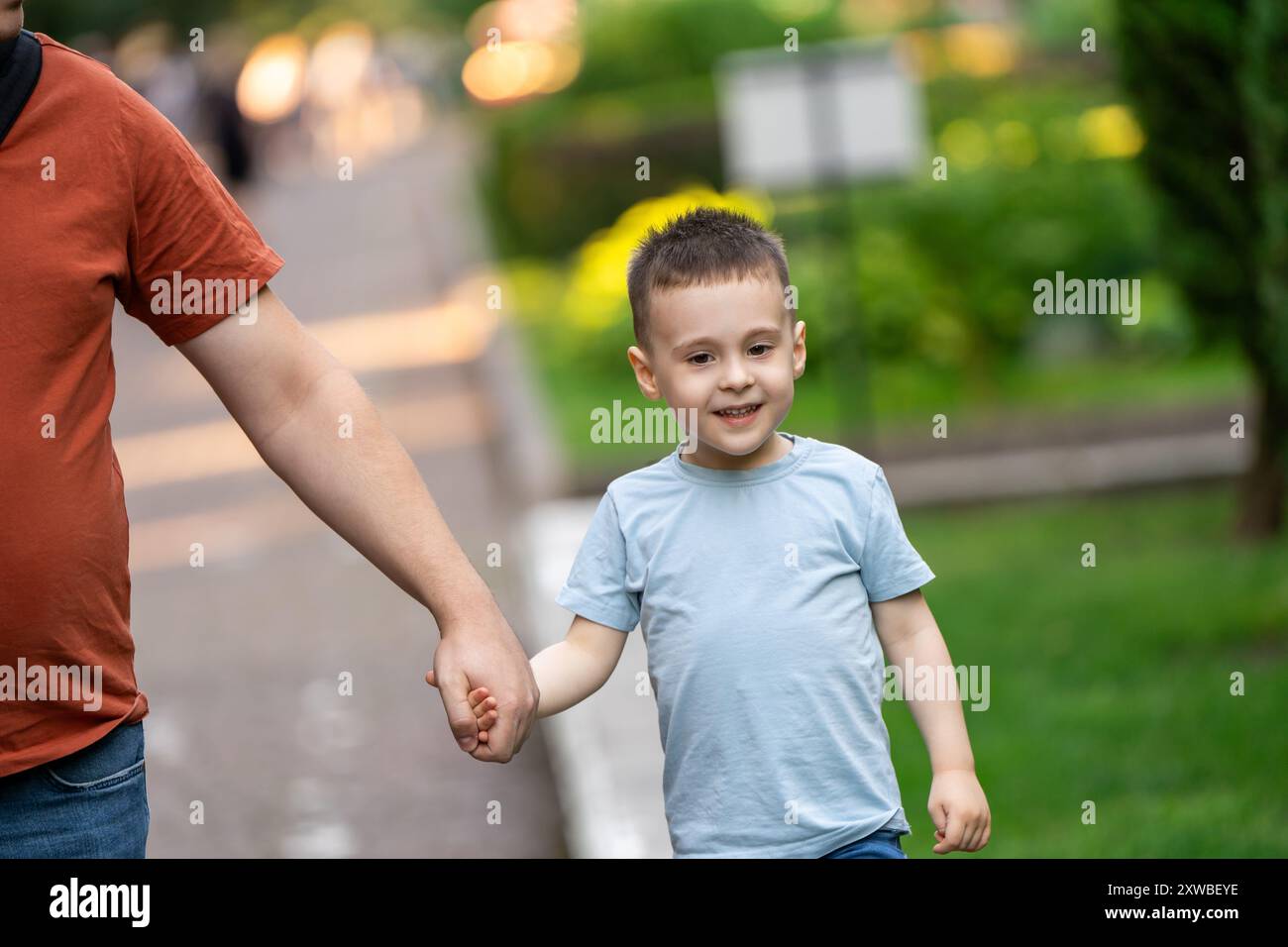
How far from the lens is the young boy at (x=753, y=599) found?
2.33 m

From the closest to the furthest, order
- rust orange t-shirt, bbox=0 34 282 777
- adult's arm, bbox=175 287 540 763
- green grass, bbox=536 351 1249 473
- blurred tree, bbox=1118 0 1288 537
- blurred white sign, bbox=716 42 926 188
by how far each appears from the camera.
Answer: rust orange t-shirt, bbox=0 34 282 777
adult's arm, bbox=175 287 540 763
blurred tree, bbox=1118 0 1288 537
blurred white sign, bbox=716 42 926 188
green grass, bbox=536 351 1249 473

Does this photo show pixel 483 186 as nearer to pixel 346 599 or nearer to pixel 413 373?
pixel 413 373

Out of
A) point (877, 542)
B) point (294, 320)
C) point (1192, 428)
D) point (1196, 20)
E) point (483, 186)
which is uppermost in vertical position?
point (483, 186)

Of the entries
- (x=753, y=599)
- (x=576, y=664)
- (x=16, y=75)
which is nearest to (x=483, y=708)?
(x=576, y=664)

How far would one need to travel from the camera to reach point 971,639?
283 inches

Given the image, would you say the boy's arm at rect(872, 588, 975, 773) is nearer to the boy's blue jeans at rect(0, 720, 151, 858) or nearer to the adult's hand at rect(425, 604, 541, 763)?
the adult's hand at rect(425, 604, 541, 763)

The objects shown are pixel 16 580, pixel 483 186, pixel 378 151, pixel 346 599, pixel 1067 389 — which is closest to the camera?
pixel 16 580

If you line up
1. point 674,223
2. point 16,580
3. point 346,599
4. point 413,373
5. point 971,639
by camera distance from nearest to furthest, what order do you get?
point 16,580 < point 674,223 < point 971,639 < point 346,599 < point 413,373

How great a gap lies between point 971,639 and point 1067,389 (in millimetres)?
5538

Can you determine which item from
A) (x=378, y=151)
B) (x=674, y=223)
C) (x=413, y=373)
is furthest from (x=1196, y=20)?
(x=378, y=151)

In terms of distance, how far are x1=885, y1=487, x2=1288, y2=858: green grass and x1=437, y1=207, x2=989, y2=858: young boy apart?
8.18 feet

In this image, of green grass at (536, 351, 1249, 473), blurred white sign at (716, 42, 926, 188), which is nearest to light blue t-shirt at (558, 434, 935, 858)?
blurred white sign at (716, 42, 926, 188)

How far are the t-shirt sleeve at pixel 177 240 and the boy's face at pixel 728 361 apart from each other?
57cm

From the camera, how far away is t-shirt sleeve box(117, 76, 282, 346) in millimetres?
2406
